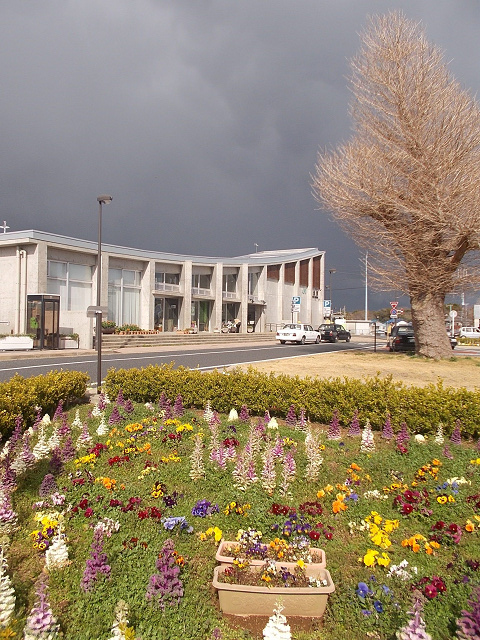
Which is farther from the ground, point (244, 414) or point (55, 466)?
point (244, 414)

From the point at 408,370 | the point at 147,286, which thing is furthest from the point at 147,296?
the point at 408,370

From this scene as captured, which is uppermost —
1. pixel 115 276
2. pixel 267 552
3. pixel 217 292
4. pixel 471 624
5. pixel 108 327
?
pixel 115 276

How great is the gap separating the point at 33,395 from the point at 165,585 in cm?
458

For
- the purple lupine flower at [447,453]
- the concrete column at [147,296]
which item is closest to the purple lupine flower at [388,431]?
the purple lupine flower at [447,453]

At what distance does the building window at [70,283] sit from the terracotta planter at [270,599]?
1019 inches

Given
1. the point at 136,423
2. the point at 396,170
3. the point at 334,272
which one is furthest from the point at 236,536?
the point at 334,272

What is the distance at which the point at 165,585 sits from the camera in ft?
10.2

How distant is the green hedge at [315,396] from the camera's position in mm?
6562

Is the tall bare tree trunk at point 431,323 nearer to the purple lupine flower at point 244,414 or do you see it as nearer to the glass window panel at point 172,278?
the purple lupine flower at point 244,414

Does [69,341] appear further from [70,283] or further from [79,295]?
[79,295]

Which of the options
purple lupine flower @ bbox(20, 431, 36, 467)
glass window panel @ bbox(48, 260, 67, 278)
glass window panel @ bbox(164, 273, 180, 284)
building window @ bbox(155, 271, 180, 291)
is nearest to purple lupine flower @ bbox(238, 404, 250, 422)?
purple lupine flower @ bbox(20, 431, 36, 467)

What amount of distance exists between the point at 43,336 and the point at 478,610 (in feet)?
73.6

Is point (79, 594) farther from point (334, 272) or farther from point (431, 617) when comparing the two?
point (334, 272)

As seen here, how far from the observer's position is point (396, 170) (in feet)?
53.4
